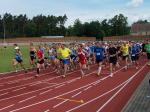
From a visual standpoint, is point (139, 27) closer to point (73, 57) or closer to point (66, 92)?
point (73, 57)

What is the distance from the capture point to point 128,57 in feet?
92.3

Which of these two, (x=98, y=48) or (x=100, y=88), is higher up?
(x=98, y=48)

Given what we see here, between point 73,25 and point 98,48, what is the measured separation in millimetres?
90381

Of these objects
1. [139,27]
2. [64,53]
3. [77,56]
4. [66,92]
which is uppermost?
[139,27]

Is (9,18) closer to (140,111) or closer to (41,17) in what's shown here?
(41,17)

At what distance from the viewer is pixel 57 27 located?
126 m

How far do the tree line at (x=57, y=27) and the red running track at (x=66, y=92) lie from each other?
7787cm

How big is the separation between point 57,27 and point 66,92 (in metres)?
111

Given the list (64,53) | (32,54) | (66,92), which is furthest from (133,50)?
(66,92)

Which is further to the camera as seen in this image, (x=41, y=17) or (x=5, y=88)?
(x=41, y=17)

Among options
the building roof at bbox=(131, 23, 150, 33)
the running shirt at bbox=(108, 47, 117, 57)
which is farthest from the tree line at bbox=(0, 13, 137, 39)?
the running shirt at bbox=(108, 47, 117, 57)

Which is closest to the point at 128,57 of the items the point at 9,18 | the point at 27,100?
the point at 27,100

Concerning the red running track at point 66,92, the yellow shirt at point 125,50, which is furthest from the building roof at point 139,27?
the red running track at point 66,92

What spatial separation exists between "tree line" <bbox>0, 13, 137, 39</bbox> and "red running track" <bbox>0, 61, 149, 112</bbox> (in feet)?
255
